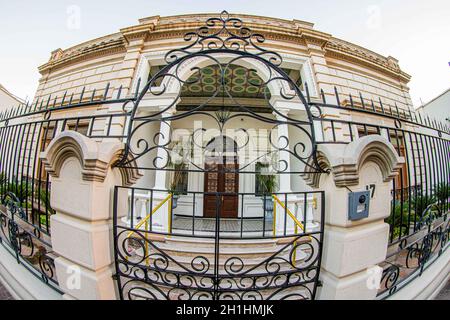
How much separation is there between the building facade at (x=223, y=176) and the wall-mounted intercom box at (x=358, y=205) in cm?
1

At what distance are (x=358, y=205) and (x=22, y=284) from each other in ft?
10.3

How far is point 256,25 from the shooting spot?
4934 mm

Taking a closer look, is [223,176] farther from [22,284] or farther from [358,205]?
[358,205]

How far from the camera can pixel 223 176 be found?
23.7ft

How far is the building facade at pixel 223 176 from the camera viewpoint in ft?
4.25

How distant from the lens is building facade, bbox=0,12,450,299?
1297mm

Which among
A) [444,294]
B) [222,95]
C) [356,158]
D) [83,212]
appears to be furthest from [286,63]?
[83,212]

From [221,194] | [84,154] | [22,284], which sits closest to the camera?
[84,154]

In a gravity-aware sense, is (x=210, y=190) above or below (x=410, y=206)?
below

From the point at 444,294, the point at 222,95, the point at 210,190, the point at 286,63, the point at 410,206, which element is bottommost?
the point at 444,294

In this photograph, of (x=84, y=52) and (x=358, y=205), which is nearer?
(x=358, y=205)

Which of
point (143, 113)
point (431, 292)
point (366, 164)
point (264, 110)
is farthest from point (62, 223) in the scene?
point (264, 110)

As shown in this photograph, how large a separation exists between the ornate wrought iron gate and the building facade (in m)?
0.03

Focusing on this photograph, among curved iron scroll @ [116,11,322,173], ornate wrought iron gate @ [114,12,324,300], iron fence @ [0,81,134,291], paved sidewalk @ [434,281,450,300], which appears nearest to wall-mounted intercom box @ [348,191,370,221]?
ornate wrought iron gate @ [114,12,324,300]
